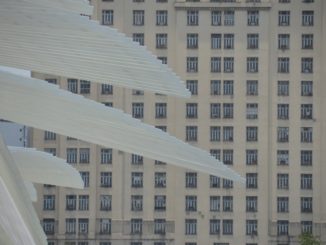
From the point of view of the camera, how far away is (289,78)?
5278 cm

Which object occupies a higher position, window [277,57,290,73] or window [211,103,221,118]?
window [277,57,290,73]

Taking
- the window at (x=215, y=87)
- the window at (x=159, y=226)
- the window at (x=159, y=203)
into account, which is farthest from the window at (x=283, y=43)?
the window at (x=159, y=226)

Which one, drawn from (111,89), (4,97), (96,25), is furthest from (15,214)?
(111,89)

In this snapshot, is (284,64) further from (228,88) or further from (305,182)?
(305,182)

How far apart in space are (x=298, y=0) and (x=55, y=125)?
3607 cm

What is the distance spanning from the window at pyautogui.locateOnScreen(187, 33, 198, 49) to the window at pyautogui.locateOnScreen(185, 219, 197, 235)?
10.9 meters

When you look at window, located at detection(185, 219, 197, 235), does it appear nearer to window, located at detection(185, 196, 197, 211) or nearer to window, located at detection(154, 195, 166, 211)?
window, located at detection(185, 196, 197, 211)

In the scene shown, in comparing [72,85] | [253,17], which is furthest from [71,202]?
[253,17]

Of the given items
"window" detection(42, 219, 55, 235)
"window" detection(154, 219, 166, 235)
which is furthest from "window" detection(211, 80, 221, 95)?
"window" detection(42, 219, 55, 235)

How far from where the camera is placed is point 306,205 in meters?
52.9

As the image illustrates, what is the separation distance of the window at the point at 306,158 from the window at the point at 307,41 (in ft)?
21.5

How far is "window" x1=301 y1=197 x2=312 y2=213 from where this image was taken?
52.9 m

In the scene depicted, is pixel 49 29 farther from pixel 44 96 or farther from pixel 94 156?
pixel 94 156

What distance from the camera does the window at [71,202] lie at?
5321 cm
